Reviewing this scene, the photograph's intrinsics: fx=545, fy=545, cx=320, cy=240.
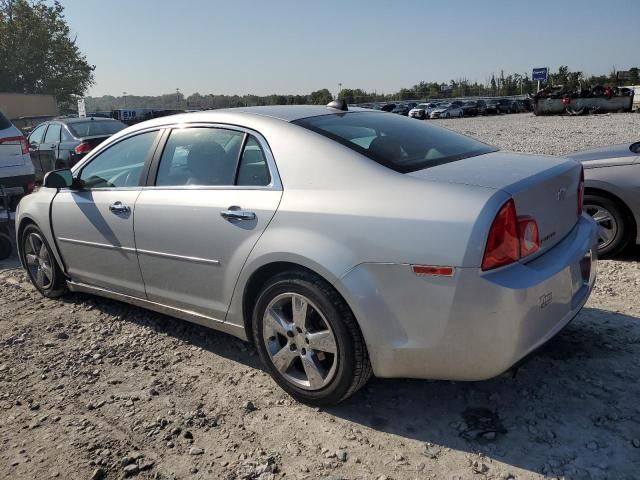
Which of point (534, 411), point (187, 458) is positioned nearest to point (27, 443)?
point (187, 458)

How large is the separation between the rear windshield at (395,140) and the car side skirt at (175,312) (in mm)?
1259

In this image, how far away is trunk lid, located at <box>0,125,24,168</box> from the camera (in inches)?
283

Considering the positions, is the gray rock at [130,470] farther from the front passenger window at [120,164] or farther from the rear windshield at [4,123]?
the rear windshield at [4,123]

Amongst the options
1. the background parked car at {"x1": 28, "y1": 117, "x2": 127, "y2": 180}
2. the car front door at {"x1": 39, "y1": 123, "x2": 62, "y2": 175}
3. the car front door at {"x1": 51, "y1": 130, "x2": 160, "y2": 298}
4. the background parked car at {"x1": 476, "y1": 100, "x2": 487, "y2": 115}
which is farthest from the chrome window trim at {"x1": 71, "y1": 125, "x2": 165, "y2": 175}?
the background parked car at {"x1": 476, "y1": 100, "x2": 487, "y2": 115}

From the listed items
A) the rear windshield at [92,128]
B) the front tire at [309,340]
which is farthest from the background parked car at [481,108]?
the front tire at [309,340]

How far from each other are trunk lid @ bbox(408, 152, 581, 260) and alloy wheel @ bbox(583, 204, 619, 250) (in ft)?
7.41

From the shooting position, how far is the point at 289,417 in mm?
2889

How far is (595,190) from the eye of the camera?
5035mm

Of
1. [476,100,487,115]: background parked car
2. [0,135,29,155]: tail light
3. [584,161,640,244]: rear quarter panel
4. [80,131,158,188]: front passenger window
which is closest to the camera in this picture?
[80,131,158,188]: front passenger window

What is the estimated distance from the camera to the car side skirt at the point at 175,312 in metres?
3.25

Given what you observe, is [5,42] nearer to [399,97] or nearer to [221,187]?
[399,97]

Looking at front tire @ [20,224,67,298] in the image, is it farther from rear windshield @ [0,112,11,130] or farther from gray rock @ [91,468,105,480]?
rear windshield @ [0,112,11,130]

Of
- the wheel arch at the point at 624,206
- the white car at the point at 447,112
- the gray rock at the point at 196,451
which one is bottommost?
the gray rock at the point at 196,451

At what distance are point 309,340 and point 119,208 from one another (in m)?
1.79
